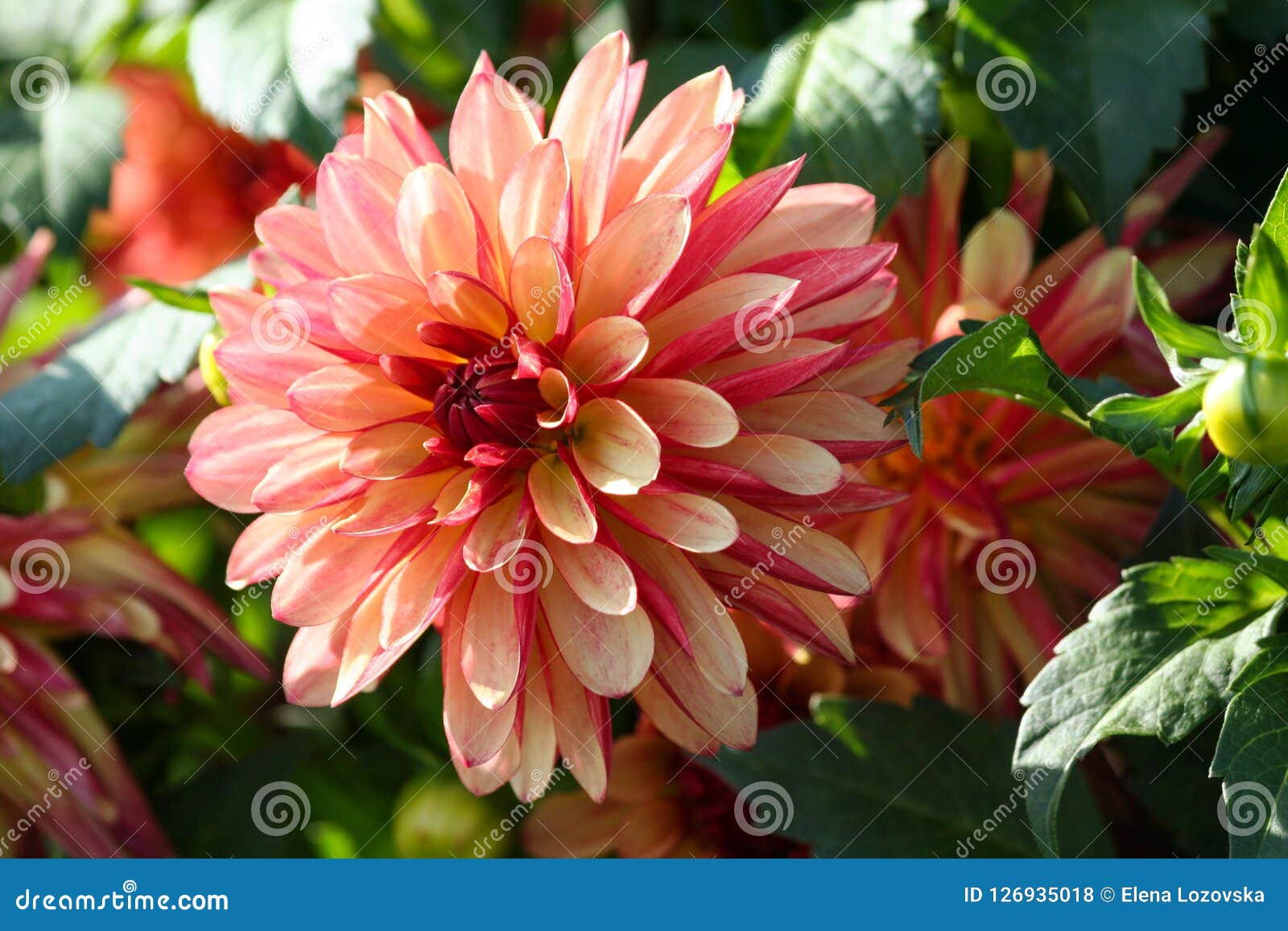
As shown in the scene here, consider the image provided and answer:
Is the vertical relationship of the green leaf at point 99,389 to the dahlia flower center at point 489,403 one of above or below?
below

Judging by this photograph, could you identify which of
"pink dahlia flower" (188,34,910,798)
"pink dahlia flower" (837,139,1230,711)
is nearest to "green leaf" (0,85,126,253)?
"pink dahlia flower" (188,34,910,798)

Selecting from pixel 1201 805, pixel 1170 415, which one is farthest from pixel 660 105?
pixel 1201 805

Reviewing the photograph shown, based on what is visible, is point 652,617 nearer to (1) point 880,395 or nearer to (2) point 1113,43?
(1) point 880,395

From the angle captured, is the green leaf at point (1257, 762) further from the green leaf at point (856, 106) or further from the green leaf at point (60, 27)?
the green leaf at point (60, 27)

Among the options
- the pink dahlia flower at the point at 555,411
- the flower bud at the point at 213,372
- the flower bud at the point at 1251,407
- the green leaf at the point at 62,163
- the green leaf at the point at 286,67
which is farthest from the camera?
the green leaf at the point at 62,163

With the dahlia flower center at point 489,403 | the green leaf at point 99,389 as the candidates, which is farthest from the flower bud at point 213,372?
the dahlia flower center at point 489,403

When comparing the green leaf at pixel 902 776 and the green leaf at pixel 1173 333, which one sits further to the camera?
the green leaf at pixel 902 776

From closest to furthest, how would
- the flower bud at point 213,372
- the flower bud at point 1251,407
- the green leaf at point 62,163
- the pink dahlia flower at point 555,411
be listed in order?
the flower bud at point 1251,407, the pink dahlia flower at point 555,411, the flower bud at point 213,372, the green leaf at point 62,163

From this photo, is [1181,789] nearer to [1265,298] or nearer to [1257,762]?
[1257,762]
